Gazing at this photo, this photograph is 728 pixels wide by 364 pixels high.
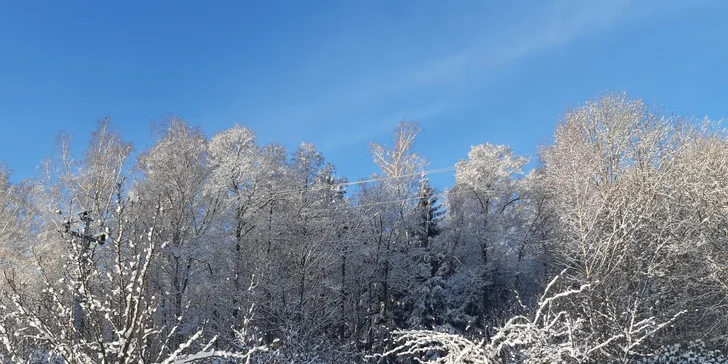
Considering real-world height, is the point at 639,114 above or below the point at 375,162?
below

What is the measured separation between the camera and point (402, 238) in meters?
23.0

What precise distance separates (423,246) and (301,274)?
7.66 m

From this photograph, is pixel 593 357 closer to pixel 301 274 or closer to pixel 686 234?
pixel 686 234

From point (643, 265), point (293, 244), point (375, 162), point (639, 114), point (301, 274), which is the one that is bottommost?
point (643, 265)

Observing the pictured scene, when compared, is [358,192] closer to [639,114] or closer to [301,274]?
[301,274]

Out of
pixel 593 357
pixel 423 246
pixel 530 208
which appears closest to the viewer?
pixel 593 357

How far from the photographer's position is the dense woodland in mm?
12719

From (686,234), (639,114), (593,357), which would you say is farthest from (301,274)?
(639,114)

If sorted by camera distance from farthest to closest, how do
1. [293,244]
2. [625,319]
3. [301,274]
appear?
[293,244]
[301,274]
[625,319]

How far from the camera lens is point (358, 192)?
923 inches

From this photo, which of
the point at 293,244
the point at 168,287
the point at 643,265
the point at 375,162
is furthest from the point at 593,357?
the point at 375,162

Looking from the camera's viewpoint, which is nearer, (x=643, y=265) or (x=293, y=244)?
(x=643, y=265)

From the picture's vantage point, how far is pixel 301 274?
1703 cm

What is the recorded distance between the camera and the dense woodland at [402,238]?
41.7 ft
